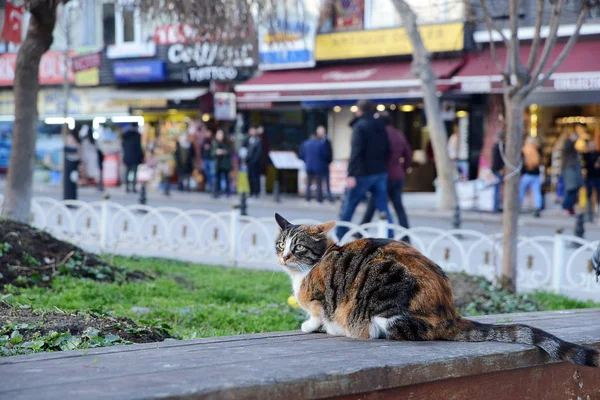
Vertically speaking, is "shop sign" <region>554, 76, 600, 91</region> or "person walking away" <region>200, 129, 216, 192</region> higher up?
"shop sign" <region>554, 76, 600, 91</region>

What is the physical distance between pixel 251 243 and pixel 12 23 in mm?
4329

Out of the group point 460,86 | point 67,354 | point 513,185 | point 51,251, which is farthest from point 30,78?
point 460,86

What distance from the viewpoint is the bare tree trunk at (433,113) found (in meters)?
20.9

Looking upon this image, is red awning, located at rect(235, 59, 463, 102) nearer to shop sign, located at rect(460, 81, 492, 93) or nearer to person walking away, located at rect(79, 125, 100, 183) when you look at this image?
shop sign, located at rect(460, 81, 492, 93)

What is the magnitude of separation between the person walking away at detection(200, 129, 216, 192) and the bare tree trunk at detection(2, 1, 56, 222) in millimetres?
15818

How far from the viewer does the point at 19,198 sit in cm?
1130

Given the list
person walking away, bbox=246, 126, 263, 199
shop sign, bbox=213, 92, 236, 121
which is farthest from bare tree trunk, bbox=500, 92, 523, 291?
shop sign, bbox=213, 92, 236, 121

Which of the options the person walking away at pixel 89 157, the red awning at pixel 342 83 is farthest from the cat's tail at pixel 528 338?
the person walking away at pixel 89 157

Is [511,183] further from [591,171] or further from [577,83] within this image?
[577,83]

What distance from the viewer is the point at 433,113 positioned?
21.5 meters

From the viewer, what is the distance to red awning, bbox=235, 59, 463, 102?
2378cm

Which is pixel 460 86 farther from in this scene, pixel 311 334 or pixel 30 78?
pixel 311 334

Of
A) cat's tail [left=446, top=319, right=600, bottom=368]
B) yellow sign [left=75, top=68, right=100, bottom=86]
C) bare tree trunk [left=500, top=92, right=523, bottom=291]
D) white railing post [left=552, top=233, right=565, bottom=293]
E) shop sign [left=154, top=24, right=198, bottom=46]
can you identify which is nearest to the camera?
cat's tail [left=446, top=319, right=600, bottom=368]

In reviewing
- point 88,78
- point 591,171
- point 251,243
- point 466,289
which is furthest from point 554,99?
point 88,78
